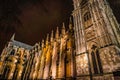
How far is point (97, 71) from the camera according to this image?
13.1m

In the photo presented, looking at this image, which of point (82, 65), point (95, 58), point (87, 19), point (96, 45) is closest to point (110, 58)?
point (95, 58)

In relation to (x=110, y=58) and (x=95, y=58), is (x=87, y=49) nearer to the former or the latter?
(x=95, y=58)

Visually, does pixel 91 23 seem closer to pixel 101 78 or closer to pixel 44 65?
pixel 101 78

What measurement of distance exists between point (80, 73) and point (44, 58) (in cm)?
1425

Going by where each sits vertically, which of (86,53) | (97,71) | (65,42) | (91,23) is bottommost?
(97,71)

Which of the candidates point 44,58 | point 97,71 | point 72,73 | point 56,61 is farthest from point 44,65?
point 97,71

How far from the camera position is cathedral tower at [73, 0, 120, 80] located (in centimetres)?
A: 1200

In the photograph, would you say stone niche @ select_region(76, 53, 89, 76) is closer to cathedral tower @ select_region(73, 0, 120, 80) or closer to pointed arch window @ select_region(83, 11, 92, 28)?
cathedral tower @ select_region(73, 0, 120, 80)

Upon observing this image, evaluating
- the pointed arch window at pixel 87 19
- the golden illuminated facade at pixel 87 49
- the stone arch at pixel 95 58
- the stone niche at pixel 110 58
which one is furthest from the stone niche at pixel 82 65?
the pointed arch window at pixel 87 19

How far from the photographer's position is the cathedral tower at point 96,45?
12.0m

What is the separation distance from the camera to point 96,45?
14.8 metres

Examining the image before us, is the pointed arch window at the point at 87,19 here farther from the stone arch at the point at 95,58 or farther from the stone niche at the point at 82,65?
the stone niche at the point at 82,65

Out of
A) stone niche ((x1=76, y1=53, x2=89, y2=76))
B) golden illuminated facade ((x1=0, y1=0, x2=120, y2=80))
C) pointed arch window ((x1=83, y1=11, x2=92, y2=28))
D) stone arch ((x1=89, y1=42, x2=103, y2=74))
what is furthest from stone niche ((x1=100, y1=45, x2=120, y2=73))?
pointed arch window ((x1=83, y1=11, x2=92, y2=28))

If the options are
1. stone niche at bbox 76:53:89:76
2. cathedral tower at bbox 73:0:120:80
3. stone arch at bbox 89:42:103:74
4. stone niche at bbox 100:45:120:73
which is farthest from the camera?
stone niche at bbox 76:53:89:76
